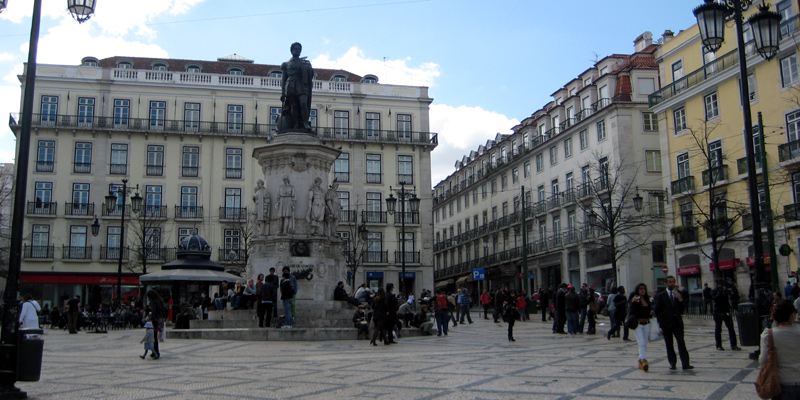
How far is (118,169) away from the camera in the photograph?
52.8 meters

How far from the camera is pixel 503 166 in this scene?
2530 inches

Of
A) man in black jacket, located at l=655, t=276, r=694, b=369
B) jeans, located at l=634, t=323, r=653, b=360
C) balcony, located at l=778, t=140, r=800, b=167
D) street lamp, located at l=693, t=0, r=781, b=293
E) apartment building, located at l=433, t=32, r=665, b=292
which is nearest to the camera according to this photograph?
man in black jacket, located at l=655, t=276, r=694, b=369

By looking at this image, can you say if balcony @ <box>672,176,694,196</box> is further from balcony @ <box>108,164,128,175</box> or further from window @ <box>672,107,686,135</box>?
balcony @ <box>108,164,128,175</box>

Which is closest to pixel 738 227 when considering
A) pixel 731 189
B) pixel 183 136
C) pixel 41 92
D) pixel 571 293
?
pixel 731 189

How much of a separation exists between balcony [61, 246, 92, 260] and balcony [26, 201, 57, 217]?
2.76 metres

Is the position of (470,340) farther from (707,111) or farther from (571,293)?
(707,111)

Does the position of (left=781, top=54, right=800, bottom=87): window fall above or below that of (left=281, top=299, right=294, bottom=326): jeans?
above

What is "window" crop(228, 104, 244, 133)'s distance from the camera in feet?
179

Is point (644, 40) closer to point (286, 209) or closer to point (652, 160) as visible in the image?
point (652, 160)

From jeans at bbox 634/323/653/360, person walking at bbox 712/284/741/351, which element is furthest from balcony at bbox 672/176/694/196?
jeans at bbox 634/323/653/360

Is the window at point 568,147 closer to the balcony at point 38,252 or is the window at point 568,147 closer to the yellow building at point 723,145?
the yellow building at point 723,145

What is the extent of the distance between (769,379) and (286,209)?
53.3 feet

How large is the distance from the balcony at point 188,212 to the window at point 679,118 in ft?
107

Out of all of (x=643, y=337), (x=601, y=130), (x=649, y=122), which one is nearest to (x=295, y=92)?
(x=643, y=337)
